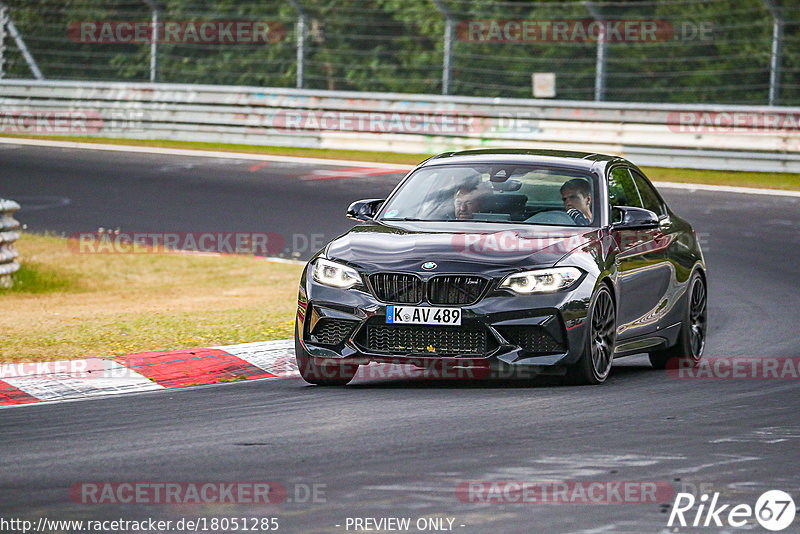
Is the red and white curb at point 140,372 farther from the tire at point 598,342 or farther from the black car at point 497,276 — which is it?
the tire at point 598,342

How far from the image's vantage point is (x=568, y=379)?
925 cm

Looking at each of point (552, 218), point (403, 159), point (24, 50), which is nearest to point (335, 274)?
point (552, 218)

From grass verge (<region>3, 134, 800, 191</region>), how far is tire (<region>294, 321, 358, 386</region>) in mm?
13736

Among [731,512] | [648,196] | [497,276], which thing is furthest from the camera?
[648,196]

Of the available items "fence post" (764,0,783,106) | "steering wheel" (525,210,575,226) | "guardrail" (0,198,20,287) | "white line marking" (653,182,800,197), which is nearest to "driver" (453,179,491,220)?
"steering wheel" (525,210,575,226)

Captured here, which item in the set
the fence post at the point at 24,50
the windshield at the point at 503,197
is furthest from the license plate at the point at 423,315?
the fence post at the point at 24,50

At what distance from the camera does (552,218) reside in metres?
9.84

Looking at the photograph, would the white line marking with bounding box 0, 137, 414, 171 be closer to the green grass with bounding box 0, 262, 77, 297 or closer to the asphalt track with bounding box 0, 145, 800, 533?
the green grass with bounding box 0, 262, 77, 297

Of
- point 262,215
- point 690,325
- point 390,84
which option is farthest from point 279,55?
point 690,325

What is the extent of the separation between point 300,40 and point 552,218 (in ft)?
59.1

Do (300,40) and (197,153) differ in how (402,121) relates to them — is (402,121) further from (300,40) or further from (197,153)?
(197,153)

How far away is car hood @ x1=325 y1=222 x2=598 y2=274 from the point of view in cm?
884

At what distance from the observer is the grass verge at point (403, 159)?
73.8 feet

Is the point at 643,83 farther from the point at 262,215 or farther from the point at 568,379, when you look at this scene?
the point at 568,379
